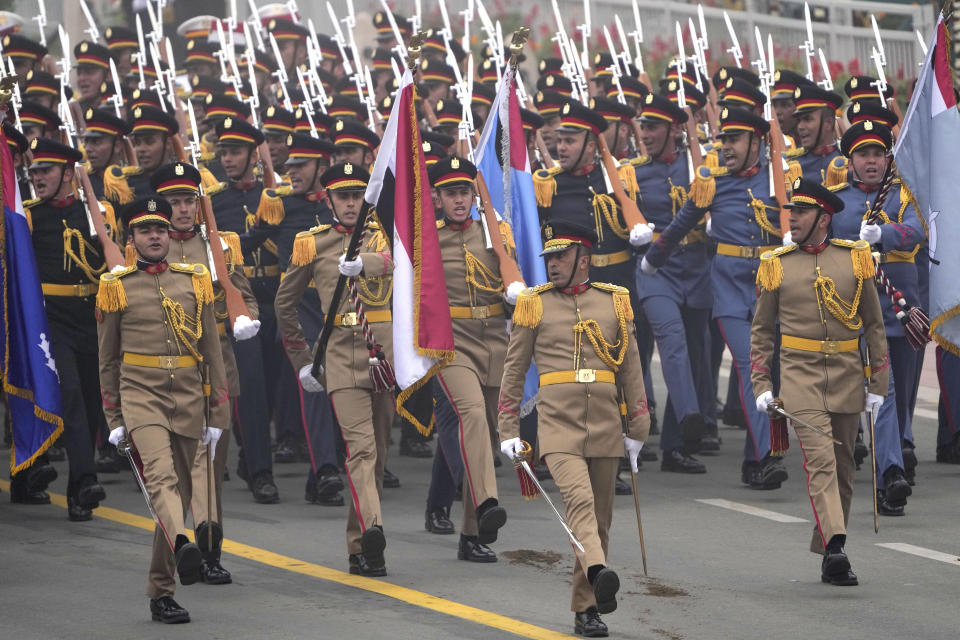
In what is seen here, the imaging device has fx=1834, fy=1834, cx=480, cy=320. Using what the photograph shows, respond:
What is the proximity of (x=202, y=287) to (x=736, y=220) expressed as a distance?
4.72m

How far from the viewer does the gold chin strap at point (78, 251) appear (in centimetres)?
1166

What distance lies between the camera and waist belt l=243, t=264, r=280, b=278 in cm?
1341

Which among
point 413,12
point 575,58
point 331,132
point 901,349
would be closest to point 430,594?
point 901,349

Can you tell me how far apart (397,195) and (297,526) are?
2.39 metres

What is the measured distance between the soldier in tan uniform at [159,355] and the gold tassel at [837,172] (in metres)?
5.27

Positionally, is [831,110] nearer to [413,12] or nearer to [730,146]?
[730,146]

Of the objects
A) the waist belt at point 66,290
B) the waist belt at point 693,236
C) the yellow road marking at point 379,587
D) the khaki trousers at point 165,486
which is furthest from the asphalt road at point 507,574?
the waist belt at point 693,236

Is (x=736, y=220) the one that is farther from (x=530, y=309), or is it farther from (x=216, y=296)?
(x=530, y=309)

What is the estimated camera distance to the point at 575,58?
16.4 m

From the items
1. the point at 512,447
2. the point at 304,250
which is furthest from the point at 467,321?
the point at 512,447

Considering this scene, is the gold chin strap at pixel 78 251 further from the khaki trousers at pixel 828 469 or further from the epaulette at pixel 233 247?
the khaki trousers at pixel 828 469

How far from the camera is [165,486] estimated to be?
895cm

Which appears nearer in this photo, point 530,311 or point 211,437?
point 530,311

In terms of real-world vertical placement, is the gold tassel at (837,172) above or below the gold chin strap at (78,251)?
above
